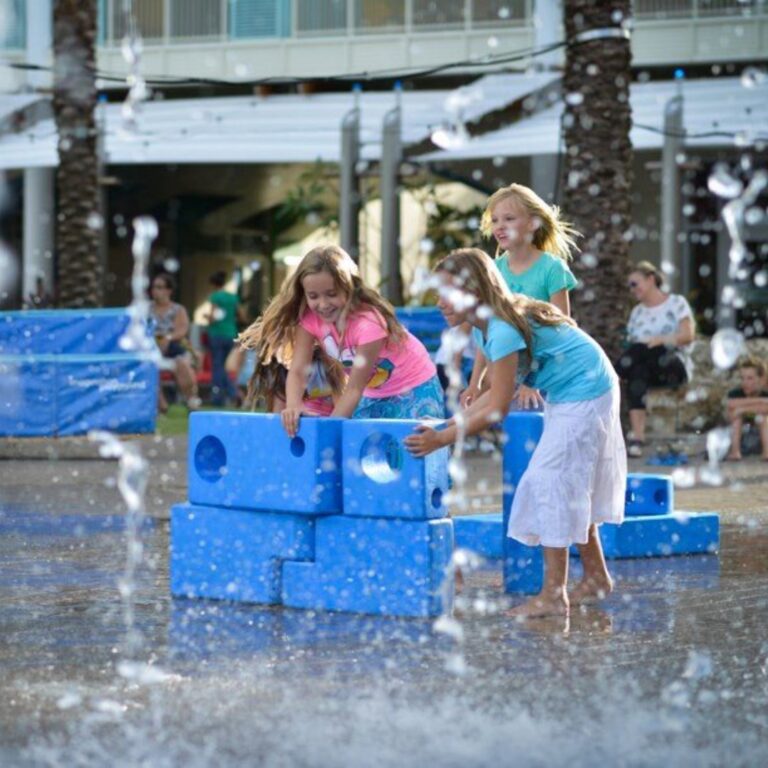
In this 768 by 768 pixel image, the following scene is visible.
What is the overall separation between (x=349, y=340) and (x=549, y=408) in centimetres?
85

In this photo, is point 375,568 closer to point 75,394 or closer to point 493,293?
point 493,293

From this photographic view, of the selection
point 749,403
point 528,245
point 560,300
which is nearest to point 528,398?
point 560,300

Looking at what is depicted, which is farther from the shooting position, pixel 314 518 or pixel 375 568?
pixel 314 518

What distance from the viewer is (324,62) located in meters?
30.9

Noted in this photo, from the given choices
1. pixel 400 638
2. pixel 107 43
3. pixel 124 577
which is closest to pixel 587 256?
pixel 124 577

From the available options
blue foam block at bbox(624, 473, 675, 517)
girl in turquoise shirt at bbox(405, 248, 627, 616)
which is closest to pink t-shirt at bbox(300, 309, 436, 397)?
girl in turquoise shirt at bbox(405, 248, 627, 616)

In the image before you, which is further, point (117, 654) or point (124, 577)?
point (124, 577)

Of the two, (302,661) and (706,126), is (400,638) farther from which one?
(706,126)

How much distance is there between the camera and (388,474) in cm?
712

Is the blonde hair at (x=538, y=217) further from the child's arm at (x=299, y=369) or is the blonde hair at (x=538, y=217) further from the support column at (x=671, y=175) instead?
the support column at (x=671, y=175)

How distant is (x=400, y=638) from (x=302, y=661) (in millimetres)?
573

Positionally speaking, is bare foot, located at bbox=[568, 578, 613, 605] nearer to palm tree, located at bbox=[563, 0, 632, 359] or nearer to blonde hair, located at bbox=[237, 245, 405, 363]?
blonde hair, located at bbox=[237, 245, 405, 363]

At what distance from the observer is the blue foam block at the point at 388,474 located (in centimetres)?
697

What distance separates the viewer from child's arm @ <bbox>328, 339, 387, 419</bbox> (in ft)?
24.7
